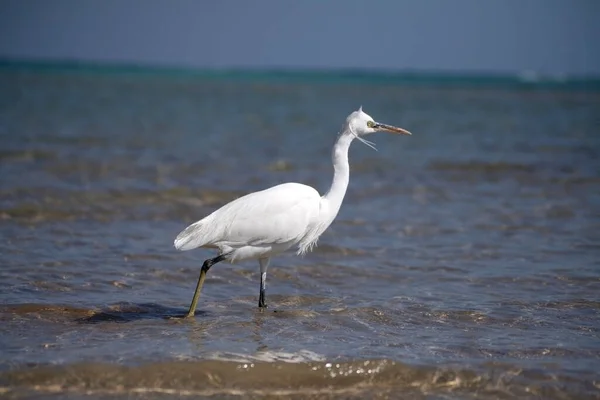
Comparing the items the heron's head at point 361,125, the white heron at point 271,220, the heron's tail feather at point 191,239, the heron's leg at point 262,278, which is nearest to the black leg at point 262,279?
the heron's leg at point 262,278

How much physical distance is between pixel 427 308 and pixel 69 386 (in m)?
2.88

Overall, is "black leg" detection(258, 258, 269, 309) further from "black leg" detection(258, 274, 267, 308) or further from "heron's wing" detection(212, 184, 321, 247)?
"heron's wing" detection(212, 184, 321, 247)

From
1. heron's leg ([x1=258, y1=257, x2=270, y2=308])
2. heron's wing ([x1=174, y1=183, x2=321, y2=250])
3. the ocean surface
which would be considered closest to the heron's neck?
heron's wing ([x1=174, y1=183, x2=321, y2=250])

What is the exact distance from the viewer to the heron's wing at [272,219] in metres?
6.02

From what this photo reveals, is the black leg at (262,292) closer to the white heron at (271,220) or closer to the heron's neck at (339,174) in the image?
the white heron at (271,220)

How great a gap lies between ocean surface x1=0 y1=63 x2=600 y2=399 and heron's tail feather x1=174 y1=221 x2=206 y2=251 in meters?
0.55

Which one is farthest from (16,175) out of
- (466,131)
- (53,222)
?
(466,131)

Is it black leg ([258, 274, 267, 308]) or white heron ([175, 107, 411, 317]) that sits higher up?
white heron ([175, 107, 411, 317])

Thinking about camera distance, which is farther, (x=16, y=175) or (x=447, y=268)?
(x=16, y=175)

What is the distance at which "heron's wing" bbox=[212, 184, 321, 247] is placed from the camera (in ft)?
19.7

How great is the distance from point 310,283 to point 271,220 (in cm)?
146

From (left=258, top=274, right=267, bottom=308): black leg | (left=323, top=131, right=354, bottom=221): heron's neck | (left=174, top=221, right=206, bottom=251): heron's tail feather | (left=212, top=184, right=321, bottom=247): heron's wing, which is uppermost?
(left=323, top=131, right=354, bottom=221): heron's neck

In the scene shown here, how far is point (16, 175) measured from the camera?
12117 millimetres

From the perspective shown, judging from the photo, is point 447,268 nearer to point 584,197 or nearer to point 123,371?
point 123,371
